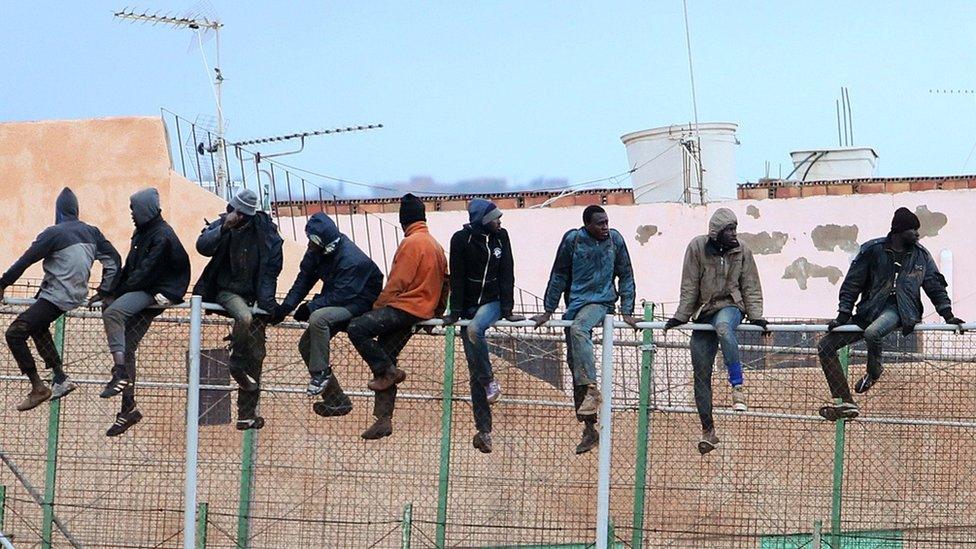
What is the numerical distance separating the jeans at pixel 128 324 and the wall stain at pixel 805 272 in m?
16.6

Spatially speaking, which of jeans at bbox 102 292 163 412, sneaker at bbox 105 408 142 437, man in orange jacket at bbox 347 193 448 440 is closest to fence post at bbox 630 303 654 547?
man in orange jacket at bbox 347 193 448 440

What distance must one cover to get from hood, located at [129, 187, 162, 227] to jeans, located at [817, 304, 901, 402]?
4810mm

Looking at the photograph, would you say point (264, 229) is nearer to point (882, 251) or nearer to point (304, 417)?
point (304, 417)

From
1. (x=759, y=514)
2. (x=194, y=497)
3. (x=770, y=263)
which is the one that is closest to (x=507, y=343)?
(x=759, y=514)

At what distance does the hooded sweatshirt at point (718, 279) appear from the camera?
9.97 meters

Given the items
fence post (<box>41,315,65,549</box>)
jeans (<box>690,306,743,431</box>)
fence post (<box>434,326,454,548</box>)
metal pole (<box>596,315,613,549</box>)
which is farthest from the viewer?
fence post (<box>41,315,65,549</box>)

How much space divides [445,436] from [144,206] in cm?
276

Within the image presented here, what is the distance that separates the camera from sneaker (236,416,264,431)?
1041 cm

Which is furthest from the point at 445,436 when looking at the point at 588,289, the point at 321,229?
the point at 321,229

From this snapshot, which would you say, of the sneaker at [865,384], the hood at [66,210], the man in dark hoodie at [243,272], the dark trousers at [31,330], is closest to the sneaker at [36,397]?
the dark trousers at [31,330]

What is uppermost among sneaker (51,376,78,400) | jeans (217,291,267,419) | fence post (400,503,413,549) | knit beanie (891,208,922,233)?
knit beanie (891,208,922,233)

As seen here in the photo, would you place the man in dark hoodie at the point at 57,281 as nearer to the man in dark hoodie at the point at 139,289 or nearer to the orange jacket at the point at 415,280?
the man in dark hoodie at the point at 139,289

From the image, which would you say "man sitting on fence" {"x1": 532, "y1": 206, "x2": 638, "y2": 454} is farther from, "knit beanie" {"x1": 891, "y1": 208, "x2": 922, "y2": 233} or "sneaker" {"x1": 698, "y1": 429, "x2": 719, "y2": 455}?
"knit beanie" {"x1": 891, "y1": 208, "x2": 922, "y2": 233}

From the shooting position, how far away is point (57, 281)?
10172 millimetres
